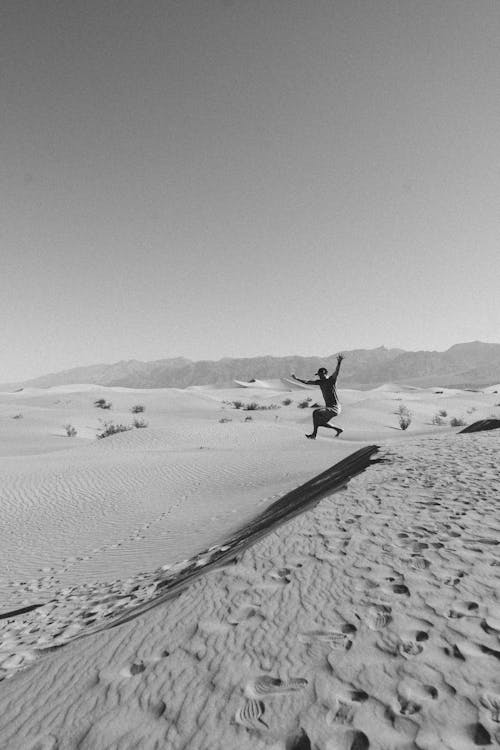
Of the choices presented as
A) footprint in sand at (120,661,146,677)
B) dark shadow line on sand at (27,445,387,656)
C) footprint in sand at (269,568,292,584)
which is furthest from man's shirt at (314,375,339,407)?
footprint in sand at (120,661,146,677)

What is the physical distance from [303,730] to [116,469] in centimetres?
1014

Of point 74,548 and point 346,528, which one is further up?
point 346,528

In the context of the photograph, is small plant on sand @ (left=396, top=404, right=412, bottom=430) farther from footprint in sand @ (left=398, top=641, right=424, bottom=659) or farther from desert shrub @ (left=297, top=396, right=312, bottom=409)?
footprint in sand @ (left=398, top=641, right=424, bottom=659)

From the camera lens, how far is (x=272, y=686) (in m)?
1.54

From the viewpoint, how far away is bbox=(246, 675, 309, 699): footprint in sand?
59.6 inches

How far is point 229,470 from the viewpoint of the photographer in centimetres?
1056

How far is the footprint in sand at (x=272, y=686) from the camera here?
1515mm

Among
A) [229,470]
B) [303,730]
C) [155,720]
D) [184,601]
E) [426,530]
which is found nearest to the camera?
[303,730]

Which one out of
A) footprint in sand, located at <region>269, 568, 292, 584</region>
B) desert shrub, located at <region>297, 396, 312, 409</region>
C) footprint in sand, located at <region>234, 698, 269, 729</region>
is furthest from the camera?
desert shrub, located at <region>297, 396, 312, 409</region>

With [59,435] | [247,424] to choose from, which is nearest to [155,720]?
[247,424]

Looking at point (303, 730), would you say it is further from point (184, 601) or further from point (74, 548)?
point (74, 548)

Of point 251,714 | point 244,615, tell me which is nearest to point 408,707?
point 251,714

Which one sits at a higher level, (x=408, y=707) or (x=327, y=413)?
Result: (x=327, y=413)

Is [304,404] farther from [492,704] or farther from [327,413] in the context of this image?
[492,704]
